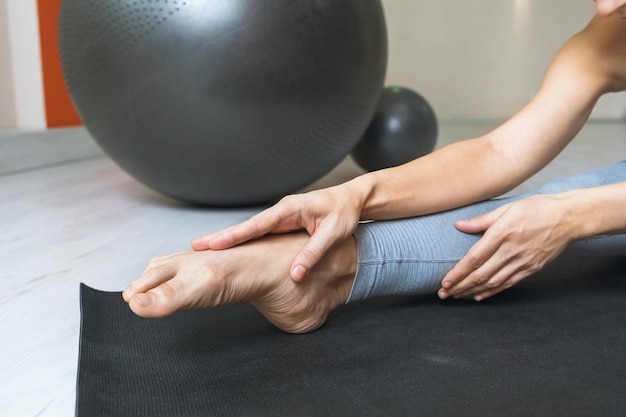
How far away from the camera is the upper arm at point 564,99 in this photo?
1.24 meters

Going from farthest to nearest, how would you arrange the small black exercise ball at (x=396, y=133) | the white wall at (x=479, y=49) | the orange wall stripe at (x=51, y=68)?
the white wall at (x=479, y=49), the orange wall stripe at (x=51, y=68), the small black exercise ball at (x=396, y=133)

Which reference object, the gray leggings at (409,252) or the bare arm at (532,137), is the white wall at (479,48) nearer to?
the bare arm at (532,137)

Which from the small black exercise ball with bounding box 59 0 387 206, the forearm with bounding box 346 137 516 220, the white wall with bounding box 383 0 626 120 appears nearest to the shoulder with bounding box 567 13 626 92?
the forearm with bounding box 346 137 516 220

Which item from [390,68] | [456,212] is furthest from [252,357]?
[390,68]

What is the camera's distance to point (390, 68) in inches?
267

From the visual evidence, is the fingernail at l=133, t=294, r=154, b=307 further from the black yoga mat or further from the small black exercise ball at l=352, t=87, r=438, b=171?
the small black exercise ball at l=352, t=87, r=438, b=171

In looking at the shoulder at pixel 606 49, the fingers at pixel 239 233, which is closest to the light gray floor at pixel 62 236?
the fingers at pixel 239 233

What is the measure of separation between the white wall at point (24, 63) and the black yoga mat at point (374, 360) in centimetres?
237

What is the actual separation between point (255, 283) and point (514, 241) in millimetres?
430

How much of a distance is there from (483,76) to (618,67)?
564 cm

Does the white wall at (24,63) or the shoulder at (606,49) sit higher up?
the shoulder at (606,49)

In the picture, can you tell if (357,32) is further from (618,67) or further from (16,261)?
(16,261)

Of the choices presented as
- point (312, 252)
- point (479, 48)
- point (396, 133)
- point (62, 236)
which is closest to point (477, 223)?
point (312, 252)

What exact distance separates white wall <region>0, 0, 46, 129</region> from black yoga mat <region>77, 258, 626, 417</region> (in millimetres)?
2365
